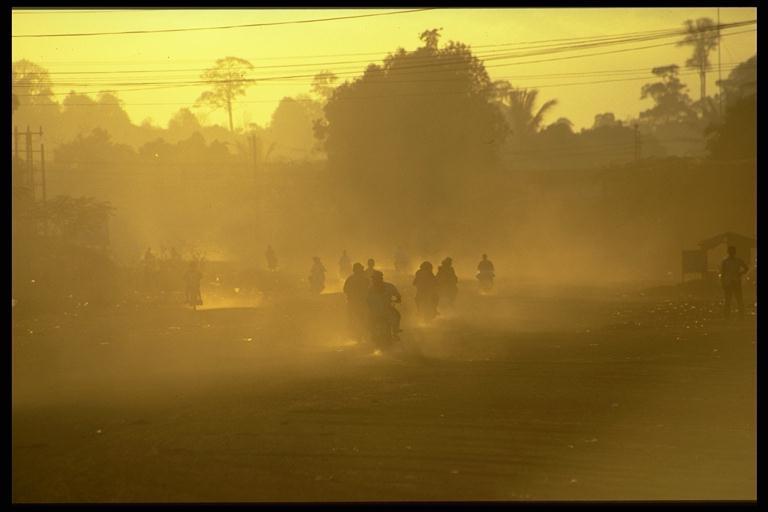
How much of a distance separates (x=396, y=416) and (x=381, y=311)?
8221mm

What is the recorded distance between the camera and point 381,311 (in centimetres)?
2061

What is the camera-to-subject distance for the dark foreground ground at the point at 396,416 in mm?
9203

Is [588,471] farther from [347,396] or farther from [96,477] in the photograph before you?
[347,396]

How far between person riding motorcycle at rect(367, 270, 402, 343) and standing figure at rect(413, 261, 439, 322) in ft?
17.9

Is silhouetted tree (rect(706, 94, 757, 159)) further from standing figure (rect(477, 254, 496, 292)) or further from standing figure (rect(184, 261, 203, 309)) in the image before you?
standing figure (rect(184, 261, 203, 309))

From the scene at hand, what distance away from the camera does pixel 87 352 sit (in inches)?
848

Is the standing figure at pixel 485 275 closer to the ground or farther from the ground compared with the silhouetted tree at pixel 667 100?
closer to the ground

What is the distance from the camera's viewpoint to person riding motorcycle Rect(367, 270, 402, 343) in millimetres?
20531

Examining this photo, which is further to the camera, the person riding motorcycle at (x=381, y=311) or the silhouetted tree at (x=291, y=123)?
the silhouetted tree at (x=291, y=123)

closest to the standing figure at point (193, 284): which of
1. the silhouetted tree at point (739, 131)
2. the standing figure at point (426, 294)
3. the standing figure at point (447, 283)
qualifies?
the standing figure at point (447, 283)

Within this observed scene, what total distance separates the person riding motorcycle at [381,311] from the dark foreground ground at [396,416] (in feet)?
1.44

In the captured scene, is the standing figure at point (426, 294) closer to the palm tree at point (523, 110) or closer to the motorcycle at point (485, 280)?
the motorcycle at point (485, 280)

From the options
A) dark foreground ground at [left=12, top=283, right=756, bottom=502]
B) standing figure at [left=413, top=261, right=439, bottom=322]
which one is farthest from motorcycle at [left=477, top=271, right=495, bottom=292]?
dark foreground ground at [left=12, top=283, right=756, bottom=502]
